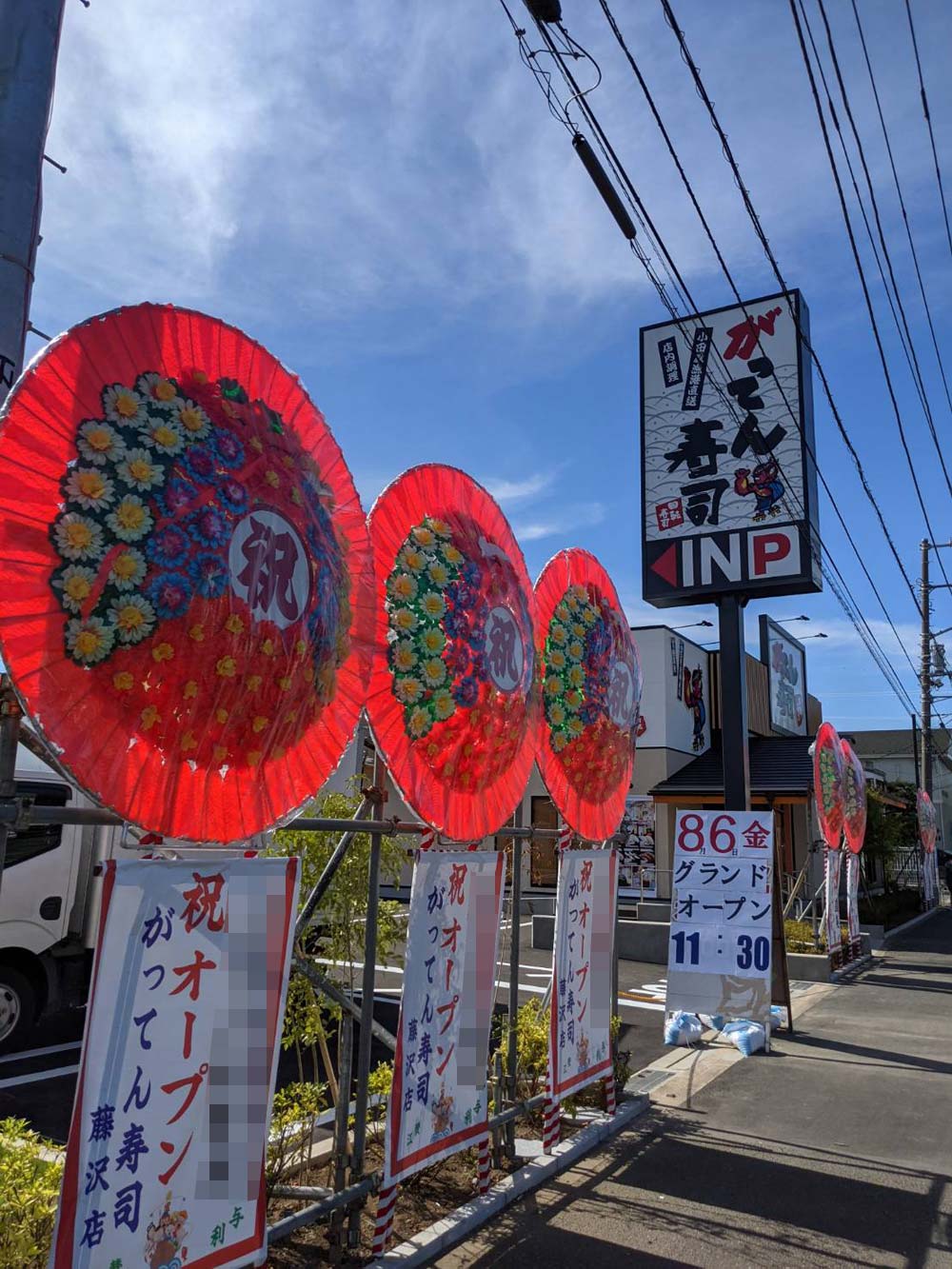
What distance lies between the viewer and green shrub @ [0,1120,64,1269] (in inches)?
137

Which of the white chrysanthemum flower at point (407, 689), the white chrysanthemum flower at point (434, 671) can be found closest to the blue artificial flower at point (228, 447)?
the white chrysanthemum flower at point (407, 689)

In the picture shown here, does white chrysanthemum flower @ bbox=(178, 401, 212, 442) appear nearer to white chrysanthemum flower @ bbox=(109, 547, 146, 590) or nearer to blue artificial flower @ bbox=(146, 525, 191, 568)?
blue artificial flower @ bbox=(146, 525, 191, 568)

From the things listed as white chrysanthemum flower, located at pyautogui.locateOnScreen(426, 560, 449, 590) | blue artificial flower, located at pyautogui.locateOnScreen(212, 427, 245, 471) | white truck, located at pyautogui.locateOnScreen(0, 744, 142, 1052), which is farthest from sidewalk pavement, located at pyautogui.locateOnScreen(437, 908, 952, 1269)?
white truck, located at pyautogui.locateOnScreen(0, 744, 142, 1052)

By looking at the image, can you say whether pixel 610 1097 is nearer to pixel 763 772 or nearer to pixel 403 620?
pixel 403 620

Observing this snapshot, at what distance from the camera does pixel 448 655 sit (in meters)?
5.34

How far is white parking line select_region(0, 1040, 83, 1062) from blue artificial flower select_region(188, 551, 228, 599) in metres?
7.16

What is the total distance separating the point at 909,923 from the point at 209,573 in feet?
84.6

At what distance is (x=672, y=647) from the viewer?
2562cm

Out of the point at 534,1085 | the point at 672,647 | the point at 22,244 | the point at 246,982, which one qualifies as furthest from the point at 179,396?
the point at 672,647

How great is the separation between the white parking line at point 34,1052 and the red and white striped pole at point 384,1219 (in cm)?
531

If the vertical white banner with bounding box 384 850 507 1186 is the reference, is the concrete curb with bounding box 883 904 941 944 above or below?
below

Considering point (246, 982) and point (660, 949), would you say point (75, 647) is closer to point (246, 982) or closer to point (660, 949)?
point (246, 982)

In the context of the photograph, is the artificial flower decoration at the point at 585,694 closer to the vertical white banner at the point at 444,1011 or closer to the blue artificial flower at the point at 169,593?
the vertical white banner at the point at 444,1011

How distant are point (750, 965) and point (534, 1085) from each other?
3630 mm
